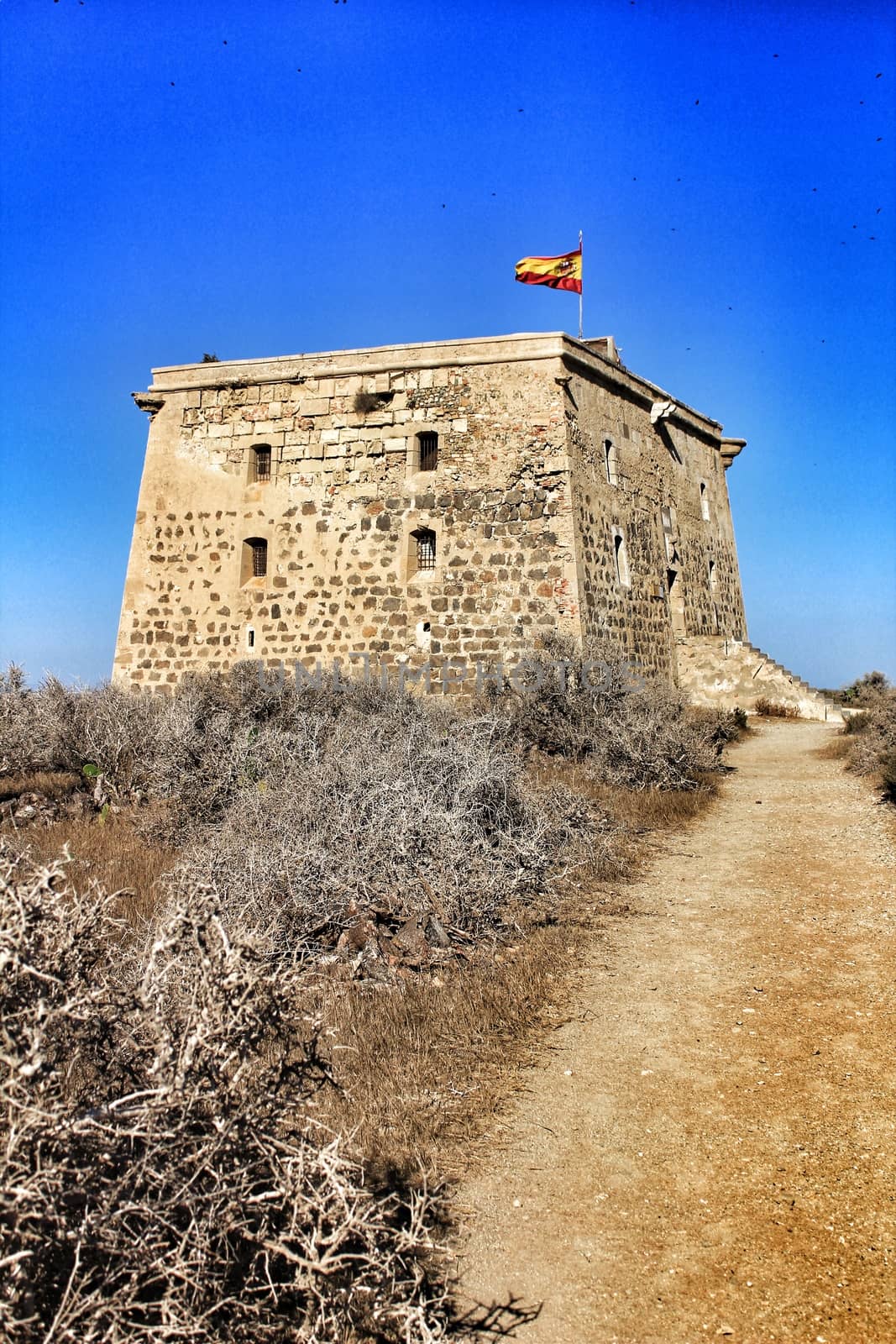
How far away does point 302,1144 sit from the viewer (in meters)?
1.76

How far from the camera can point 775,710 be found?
51.5 ft

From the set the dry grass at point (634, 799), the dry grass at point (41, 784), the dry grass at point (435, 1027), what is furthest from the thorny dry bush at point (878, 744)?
the dry grass at point (41, 784)

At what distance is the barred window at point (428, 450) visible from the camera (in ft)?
42.9

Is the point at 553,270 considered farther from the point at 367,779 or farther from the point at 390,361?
the point at 367,779

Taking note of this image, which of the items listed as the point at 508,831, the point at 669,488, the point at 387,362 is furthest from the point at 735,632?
the point at 508,831

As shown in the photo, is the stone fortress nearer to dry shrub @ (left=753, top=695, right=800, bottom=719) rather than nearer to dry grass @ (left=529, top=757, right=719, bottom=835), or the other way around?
dry shrub @ (left=753, top=695, right=800, bottom=719)

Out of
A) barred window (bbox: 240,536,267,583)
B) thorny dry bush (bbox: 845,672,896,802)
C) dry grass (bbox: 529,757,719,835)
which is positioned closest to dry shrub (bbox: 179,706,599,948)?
dry grass (bbox: 529,757,719,835)

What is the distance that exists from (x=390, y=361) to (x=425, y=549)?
10.4 ft

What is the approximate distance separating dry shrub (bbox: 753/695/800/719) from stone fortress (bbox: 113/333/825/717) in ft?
8.69

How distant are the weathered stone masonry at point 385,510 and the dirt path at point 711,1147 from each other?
8.17m

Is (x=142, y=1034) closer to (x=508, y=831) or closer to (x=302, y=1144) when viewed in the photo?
(x=302, y=1144)

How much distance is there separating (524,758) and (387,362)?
7503 mm

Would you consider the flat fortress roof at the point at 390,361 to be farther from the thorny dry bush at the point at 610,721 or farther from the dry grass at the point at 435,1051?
the dry grass at the point at 435,1051

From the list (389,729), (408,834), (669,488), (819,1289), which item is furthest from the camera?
(669,488)
